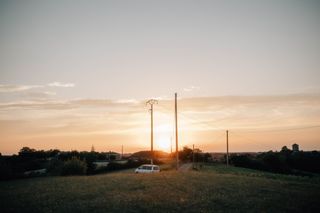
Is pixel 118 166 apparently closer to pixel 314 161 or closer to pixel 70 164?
pixel 70 164

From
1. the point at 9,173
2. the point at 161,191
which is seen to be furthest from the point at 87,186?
the point at 9,173

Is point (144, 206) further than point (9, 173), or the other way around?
point (9, 173)

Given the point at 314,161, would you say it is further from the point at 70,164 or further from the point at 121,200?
the point at 121,200

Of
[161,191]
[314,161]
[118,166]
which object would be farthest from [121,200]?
[314,161]

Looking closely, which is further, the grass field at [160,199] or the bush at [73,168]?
the bush at [73,168]

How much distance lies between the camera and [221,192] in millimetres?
26953

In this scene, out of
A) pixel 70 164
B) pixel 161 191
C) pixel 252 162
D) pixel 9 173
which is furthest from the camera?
pixel 252 162

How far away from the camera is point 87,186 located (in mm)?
29812

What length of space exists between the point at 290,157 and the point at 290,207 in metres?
108

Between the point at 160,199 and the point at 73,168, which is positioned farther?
the point at 73,168

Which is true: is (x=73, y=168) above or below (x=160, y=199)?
above

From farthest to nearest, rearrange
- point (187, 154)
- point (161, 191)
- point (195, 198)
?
point (187, 154)
point (161, 191)
point (195, 198)

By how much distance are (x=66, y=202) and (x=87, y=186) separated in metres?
8.17

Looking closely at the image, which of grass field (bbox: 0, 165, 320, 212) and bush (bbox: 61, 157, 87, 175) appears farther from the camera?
bush (bbox: 61, 157, 87, 175)
